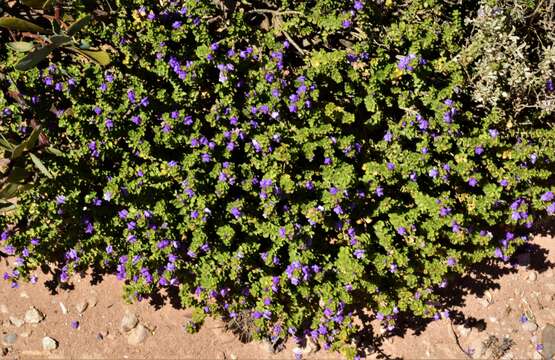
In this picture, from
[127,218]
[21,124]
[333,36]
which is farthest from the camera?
[333,36]

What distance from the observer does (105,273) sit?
4.44 meters

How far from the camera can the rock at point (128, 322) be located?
4344 mm

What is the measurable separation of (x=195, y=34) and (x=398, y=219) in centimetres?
188

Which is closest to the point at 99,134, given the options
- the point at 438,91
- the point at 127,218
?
the point at 127,218

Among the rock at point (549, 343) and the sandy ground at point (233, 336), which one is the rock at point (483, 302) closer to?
the sandy ground at point (233, 336)

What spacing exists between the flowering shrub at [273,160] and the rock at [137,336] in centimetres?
54

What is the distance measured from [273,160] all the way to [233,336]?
1527 mm

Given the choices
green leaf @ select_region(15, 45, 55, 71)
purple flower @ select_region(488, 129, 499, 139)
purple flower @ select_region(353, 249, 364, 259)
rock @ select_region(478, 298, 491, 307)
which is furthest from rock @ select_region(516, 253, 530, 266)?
green leaf @ select_region(15, 45, 55, 71)

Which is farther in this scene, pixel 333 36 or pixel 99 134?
pixel 333 36

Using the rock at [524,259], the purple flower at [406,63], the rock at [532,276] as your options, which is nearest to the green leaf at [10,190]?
the purple flower at [406,63]

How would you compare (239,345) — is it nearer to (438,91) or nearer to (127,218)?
(127,218)

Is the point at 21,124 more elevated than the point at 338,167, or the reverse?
the point at 338,167

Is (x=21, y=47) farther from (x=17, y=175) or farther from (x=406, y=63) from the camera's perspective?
(x=406, y=63)

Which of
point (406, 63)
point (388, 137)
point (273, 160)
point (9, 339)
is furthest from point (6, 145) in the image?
point (406, 63)
